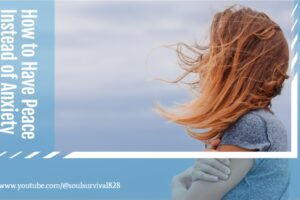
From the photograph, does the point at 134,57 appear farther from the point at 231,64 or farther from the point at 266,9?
the point at 266,9

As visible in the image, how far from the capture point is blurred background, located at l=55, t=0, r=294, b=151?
112 inches

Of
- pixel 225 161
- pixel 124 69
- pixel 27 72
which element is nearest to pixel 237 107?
pixel 225 161

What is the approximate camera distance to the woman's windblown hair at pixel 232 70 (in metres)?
2.76

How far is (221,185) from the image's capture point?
2725 millimetres

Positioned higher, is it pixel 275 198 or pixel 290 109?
pixel 290 109

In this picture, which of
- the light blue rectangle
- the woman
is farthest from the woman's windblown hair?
the light blue rectangle

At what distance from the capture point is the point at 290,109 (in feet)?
9.43

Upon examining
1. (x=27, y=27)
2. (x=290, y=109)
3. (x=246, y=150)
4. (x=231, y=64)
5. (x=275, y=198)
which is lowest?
(x=275, y=198)

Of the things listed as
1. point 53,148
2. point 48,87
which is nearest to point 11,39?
point 48,87

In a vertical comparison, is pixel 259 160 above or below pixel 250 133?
below

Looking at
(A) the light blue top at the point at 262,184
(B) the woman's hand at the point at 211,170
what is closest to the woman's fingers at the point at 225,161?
(B) the woman's hand at the point at 211,170

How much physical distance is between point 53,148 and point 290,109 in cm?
109

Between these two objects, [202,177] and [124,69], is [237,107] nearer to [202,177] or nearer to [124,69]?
[202,177]

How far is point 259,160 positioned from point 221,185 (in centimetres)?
19
